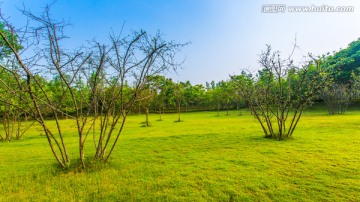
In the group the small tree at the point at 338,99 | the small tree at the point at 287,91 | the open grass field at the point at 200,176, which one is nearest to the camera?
the open grass field at the point at 200,176

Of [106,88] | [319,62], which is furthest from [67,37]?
[319,62]

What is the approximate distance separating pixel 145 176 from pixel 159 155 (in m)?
1.73

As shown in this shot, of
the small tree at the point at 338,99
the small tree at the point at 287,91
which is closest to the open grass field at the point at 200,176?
the small tree at the point at 287,91

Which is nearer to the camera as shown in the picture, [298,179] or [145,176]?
[298,179]

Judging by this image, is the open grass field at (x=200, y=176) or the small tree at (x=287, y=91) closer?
the open grass field at (x=200, y=176)

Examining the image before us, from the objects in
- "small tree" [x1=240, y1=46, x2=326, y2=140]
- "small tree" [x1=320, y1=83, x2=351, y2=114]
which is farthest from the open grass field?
"small tree" [x1=320, y1=83, x2=351, y2=114]

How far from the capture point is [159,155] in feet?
20.1

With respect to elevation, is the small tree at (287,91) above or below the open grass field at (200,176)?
above

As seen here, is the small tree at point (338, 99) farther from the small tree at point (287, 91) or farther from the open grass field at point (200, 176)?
the open grass field at point (200, 176)

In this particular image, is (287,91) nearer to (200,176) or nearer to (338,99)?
(200,176)

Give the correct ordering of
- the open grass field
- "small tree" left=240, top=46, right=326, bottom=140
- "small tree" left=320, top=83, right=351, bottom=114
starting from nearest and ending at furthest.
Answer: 1. the open grass field
2. "small tree" left=240, top=46, right=326, bottom=140
3. "small tree" left=320, top=83, right=351, bottom=114

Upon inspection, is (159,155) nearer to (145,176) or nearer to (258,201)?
Result: (145,176)

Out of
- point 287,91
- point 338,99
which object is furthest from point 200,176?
point 338,99

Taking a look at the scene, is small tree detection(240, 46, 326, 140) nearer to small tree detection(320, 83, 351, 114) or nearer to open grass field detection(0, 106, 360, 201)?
open grass field detection(0, 106, 360, 201)
